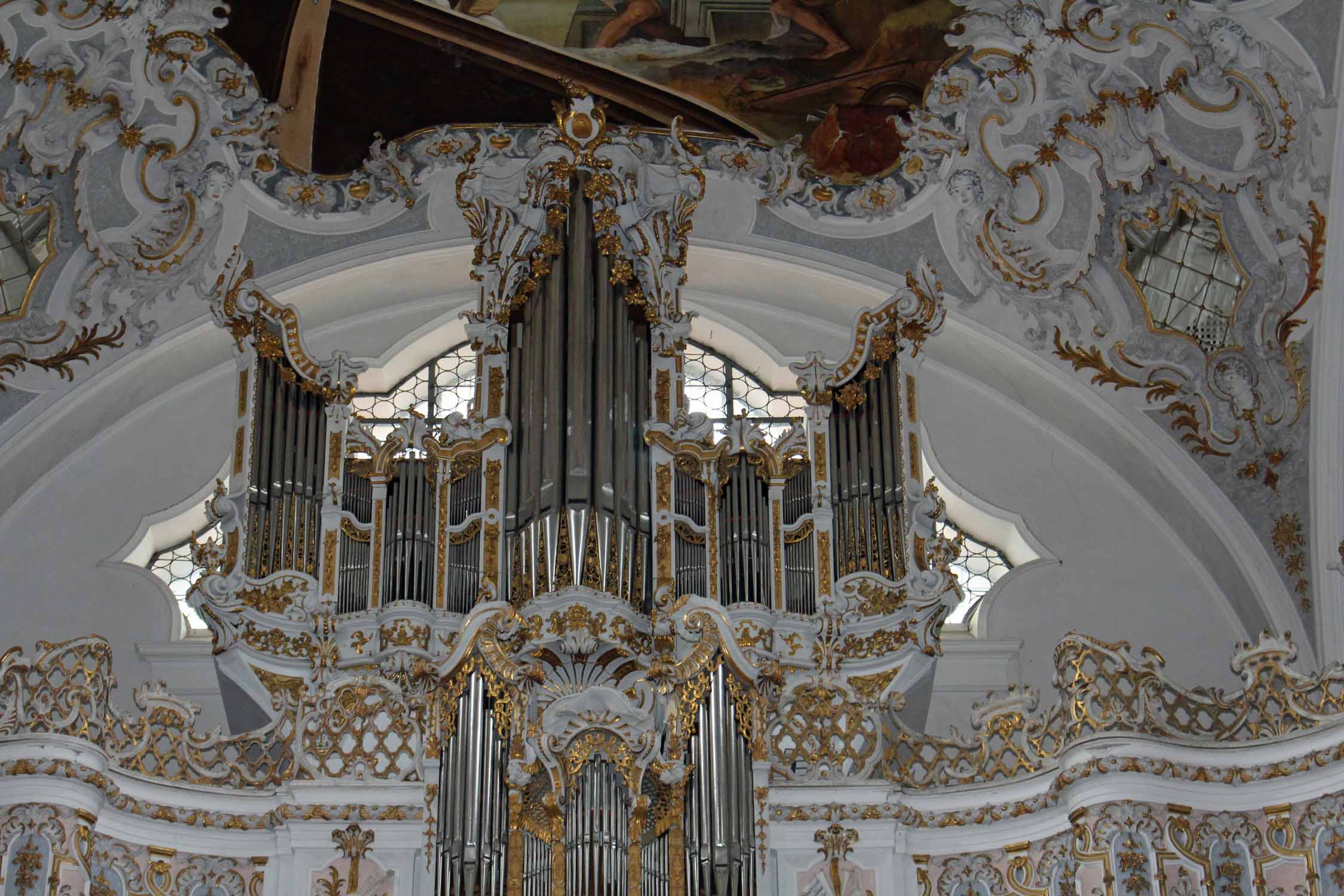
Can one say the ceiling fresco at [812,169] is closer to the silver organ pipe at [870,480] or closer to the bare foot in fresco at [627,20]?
the bare foot in fresco at [627,20]

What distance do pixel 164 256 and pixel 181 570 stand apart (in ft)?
7.02

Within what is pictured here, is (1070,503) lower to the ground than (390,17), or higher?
lower

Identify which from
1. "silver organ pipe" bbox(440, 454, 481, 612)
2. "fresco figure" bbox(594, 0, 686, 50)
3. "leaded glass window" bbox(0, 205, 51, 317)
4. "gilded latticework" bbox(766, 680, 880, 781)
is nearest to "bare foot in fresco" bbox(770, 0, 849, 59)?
"fresco figure" bbox(594, 0, 686, 50)

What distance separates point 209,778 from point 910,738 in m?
3.65

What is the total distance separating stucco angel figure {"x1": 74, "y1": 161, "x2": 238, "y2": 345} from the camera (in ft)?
52.5

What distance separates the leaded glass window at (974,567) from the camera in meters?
15.8

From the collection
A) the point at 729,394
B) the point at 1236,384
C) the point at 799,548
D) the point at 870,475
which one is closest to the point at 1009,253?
the point at 1236,384

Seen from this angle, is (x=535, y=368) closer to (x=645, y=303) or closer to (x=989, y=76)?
(x=645, y=303)

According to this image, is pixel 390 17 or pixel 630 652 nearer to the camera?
pixel 630 652

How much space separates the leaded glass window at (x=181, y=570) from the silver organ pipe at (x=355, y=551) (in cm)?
202

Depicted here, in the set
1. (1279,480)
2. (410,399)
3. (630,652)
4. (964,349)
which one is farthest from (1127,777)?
(410,399)

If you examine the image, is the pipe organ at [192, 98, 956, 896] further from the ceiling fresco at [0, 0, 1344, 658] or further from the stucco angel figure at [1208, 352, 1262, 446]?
the stucco angel figure at [1208, 352, 1262, 446]

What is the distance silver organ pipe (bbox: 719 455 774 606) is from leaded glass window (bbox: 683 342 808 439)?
281cm

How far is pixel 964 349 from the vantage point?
16.6 m
